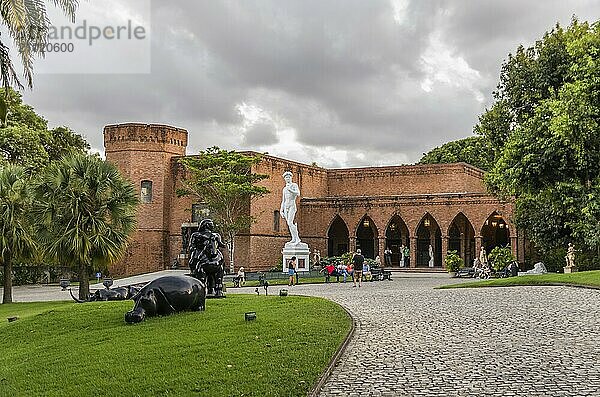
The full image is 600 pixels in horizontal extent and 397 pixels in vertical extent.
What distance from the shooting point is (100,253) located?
64.6 ft

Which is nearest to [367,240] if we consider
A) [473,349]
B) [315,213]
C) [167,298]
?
[315,213]

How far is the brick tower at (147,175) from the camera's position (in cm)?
3997

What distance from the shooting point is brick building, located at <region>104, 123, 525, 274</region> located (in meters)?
39.3

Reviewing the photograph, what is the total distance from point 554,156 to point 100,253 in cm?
1566

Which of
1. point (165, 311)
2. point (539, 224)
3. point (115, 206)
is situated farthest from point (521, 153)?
point (165, 311)

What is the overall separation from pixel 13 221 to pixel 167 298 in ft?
40.8

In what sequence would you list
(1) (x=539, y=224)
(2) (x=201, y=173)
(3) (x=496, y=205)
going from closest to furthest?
1. (1) (x=539, y=224)
2. (2) (x=201, y=173)
3. (3) (x=496, y=205)

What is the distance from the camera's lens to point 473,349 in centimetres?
938

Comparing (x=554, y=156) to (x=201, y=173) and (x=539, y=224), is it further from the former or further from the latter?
(x=201, y=173)

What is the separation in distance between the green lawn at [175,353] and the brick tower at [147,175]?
2733 centimetres

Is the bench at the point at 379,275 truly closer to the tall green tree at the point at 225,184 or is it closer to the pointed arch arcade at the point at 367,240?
the tall green tree at the point at 225,184

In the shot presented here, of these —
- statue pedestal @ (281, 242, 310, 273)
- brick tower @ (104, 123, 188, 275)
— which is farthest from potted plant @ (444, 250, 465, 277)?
brick tower @ (104, 123, 188, 275)

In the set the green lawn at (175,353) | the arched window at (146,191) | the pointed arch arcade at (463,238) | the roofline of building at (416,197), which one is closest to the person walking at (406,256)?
the pointed arch arcade at (463,238)

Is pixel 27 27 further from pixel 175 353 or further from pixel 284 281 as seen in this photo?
pixel 284 281
